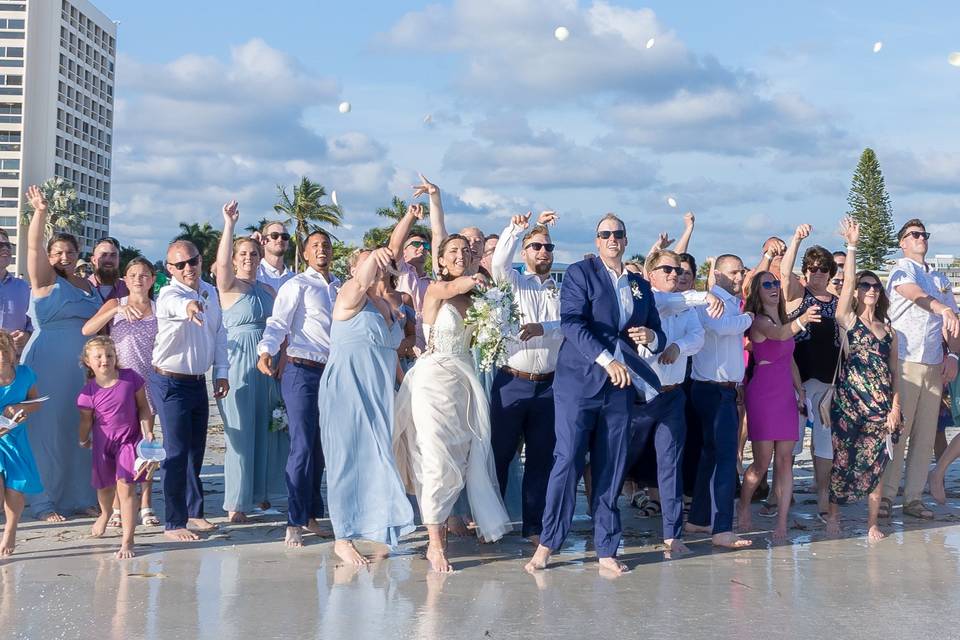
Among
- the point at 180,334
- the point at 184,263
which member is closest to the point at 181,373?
the point at 180,334

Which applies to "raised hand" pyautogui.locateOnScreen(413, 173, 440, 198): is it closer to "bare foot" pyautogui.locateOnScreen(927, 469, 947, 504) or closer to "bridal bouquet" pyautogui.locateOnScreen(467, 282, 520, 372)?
"bridal bouquet" pyautogui.locateOnScreen(467, 282, 520, 372)

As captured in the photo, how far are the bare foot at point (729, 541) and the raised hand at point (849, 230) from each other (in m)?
2.34

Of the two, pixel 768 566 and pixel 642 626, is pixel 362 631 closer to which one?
pixel 642 626

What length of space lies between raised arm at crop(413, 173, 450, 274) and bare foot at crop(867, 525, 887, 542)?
12.6 ft

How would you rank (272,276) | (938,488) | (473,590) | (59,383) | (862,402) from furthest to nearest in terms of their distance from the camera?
(938,488), (272,276), (59,383), (862,402), (473,590)

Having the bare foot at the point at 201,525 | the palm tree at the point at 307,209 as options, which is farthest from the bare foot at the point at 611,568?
the palm tree at the point at 307,209

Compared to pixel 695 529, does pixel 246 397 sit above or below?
above

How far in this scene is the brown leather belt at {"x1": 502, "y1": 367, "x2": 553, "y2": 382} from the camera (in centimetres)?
794

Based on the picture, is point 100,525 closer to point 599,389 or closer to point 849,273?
point 599,389

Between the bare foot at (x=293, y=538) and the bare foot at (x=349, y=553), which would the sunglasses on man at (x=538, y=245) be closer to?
the bare foot at (x=349, y=553)

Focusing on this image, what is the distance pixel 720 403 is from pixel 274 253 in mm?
4020

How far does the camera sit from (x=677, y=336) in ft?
25.9

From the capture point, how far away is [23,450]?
7512mm

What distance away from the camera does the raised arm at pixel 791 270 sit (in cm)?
845
